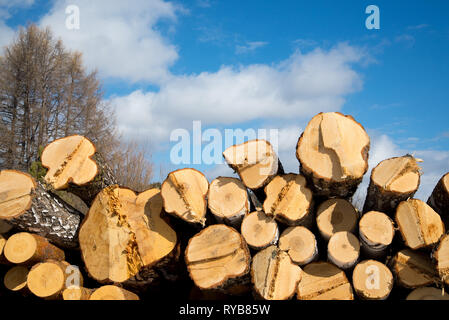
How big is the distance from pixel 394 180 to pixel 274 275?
47.6 inches

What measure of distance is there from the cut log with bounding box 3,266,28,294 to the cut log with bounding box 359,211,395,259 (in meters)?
3.08

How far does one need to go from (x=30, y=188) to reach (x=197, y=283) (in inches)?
68.2

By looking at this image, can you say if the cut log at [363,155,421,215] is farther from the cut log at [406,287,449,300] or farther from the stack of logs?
the cut log at [406,287,449,300]

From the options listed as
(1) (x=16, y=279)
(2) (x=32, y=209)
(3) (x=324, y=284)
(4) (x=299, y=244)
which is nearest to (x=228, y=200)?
(4) (x=299, y=244)

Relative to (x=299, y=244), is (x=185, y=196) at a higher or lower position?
higher

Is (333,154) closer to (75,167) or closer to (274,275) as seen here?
(274,275)

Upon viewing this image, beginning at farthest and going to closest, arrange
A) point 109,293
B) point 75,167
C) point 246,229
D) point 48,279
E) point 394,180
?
point 75,167 → point 48,279 → point 109,293 → point 246,229 → point 394,180

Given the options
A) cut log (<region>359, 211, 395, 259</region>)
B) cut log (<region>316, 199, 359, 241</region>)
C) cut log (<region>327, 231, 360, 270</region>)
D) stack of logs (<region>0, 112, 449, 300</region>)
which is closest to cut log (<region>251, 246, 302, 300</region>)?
stack of logs (<region>0, 112, 449, 300</region>)

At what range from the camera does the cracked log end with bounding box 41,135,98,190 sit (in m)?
3.45

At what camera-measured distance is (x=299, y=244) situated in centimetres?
305

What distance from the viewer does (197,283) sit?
9.70 feet

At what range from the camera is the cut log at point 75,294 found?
3.20m
